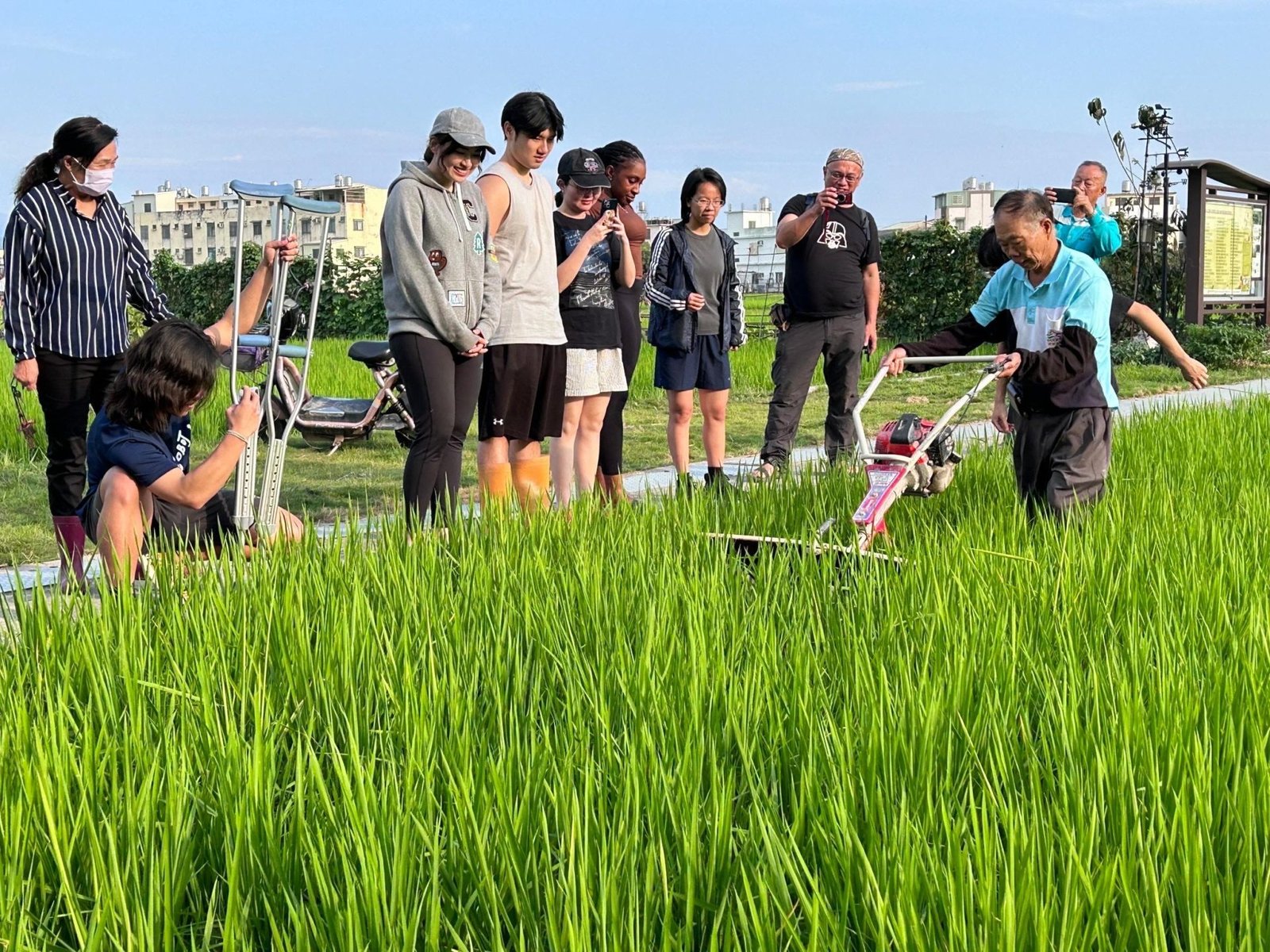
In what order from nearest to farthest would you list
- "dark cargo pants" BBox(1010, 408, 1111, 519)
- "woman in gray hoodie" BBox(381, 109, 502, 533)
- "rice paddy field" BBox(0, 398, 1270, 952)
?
"rice paddy field" BBox(0, 398, 1270, 952)
"dark cargo pants" BBox(1010, 408, 1111, 519)
"woman in gray hoodie" BBox(381, 109, 502, 533)

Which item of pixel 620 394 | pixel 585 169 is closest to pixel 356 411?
pixel 620 394

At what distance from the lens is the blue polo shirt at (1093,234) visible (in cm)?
623

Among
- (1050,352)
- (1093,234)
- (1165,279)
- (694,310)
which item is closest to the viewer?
(1050,352)

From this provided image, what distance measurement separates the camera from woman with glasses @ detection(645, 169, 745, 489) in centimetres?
650

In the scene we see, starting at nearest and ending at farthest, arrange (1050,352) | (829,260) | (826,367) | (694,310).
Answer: (1050,352) < (694,310) < (829,260) < (826,367)

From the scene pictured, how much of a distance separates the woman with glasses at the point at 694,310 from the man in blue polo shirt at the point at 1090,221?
154 cm

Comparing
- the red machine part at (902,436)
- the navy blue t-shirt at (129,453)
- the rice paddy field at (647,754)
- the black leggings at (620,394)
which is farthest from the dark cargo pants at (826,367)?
the navy blue t-shirt at (129,453)

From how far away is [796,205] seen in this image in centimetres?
698

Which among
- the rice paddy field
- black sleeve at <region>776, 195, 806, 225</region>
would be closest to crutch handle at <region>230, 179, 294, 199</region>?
the rice paddy field

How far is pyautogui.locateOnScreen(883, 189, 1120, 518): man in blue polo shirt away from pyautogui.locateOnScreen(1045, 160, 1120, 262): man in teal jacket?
1.85m

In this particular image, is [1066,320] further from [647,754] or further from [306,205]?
[647,754]

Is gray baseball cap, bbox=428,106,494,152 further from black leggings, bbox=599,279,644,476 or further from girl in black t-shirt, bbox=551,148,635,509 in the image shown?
black leggings, bbox=599,279,644,476

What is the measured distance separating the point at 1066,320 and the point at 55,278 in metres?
3.29

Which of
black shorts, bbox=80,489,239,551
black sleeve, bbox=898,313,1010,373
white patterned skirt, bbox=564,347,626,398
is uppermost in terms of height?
black sleeve, bbox=898,313,1010,373
